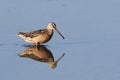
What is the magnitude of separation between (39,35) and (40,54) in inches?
34.7

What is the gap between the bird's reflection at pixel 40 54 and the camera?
38.9ft

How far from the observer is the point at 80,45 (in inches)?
504

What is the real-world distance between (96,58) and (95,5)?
171 inches

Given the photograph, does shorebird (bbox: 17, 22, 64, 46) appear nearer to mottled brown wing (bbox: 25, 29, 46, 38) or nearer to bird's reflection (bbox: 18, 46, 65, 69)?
mottled brown wing (bbox: 25, 29, 46, 38)

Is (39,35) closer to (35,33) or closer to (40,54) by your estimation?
(35,33)

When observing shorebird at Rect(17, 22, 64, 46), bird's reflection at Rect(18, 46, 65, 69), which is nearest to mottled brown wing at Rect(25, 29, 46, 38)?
shorebird at Rect(17, 22, 64, 46)

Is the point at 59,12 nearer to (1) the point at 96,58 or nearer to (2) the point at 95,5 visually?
(2) the point at 95,5

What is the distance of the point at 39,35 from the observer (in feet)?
43.7

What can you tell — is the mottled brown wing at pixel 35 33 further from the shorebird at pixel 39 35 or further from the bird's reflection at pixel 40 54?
the bird's reflection at pixel 40 54

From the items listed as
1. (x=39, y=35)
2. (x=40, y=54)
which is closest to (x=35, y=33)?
(x=39, y=35)

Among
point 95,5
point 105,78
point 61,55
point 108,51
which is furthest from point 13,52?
point 95,5

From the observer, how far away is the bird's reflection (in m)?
11.9

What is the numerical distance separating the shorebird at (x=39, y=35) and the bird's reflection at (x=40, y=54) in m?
0.17

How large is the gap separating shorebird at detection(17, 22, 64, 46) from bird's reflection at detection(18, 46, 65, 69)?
0.17 m
